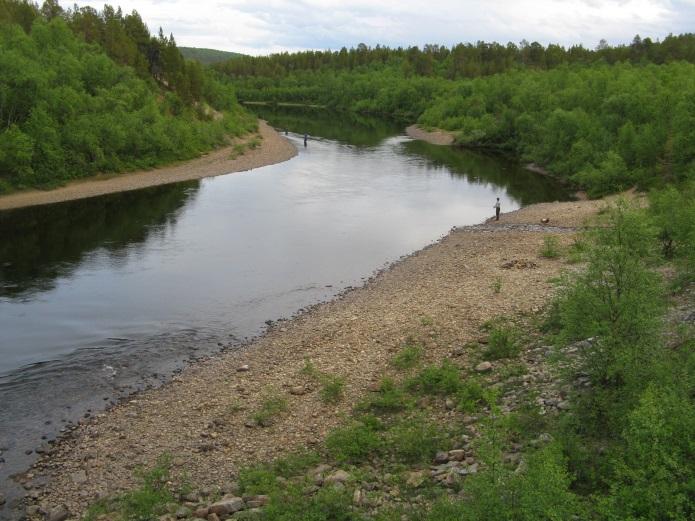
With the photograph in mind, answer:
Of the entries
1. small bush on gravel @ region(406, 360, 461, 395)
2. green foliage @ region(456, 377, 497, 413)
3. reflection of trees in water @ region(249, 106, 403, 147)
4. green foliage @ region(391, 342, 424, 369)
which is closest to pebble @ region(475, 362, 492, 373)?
small bush on gravel @ region(406, 360, 461, 395)

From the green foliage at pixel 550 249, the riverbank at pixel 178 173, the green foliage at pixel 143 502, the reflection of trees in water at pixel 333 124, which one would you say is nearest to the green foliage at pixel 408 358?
the green foliage at pixel 143 502

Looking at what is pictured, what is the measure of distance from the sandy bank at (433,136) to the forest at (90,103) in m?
24.2

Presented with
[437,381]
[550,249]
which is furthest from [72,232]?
[437,381]

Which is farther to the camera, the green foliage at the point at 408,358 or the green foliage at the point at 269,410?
the green foliage at the point at 408,358

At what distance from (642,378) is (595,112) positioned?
57.0 m

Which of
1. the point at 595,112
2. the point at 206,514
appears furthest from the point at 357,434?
the point at 595,112

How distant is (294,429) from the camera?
47.3 feet

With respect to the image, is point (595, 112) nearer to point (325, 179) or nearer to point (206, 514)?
point (325, 179)

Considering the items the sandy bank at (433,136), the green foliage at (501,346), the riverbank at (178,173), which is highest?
the sandy bank at (433,136)

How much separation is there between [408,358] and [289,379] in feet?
11.1

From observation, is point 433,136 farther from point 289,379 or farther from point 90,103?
point 289,379

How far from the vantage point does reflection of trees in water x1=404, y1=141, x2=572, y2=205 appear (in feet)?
161

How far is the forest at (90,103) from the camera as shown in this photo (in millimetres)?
42469

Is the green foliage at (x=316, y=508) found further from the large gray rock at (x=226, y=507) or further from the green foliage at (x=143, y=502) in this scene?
the green foliage at (x=143, y=502)
